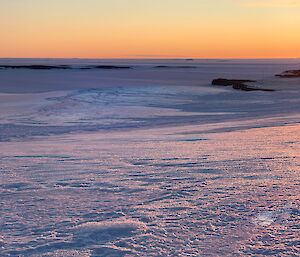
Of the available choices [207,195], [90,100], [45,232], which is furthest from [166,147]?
[90,100]

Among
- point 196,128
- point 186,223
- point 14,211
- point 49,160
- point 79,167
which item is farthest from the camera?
point 196,128

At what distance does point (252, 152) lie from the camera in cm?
786

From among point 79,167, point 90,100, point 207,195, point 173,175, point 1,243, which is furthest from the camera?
point 90,100

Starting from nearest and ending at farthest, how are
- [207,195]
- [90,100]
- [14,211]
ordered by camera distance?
[14,211] → [207,195] → [90,100]

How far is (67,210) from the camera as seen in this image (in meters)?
4.91

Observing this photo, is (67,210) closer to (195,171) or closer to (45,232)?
(45,232)

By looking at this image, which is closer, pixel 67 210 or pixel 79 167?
pixel 67 210

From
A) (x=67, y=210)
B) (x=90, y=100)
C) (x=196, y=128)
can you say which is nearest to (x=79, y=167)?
(x=67, y=210)

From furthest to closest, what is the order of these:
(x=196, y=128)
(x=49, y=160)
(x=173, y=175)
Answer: (x=196, y=128) < (x=49, y=160) < (x=173, y=175)

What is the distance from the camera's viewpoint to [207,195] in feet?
17.5

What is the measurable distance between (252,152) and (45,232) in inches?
176

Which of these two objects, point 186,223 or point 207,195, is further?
point 207,195

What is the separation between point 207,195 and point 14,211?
2.08 meters

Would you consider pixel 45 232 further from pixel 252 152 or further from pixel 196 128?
pixel 196 128
